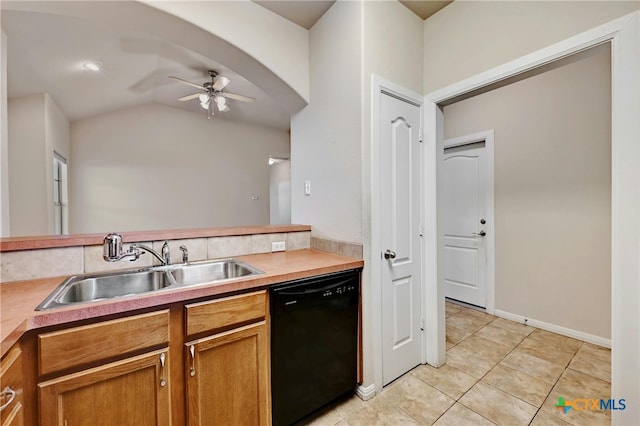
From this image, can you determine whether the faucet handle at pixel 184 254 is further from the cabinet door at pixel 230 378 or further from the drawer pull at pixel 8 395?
the drawer pull at pixel 8 395

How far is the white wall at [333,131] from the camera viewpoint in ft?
5.91

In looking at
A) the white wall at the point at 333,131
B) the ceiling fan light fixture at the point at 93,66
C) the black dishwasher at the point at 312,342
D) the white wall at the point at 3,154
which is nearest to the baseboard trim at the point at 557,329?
the black dishwasher at the point at 312,342

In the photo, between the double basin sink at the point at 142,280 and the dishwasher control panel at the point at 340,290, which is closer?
the double basin sink at the point at 142,280

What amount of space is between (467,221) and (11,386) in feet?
12.2

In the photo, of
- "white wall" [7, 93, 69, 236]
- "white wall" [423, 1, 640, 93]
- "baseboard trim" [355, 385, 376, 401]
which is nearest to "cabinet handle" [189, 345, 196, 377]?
"baseboard trim" [355, 385, 376, 401]

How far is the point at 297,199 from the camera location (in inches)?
95.4

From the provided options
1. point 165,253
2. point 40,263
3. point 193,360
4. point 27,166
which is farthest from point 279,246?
point 27,166

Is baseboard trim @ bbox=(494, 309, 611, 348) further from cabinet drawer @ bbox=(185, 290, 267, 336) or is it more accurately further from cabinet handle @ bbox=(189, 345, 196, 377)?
cabinet handle @ bbox=(189, 345, 196, 377)

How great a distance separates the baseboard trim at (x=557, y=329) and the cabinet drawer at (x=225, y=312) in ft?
9.38

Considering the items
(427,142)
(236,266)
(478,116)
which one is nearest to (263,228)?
(236,266)

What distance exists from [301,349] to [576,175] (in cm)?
286

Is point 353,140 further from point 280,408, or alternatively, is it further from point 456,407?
point 456,407

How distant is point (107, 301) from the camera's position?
1026 millimetres

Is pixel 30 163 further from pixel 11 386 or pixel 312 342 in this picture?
pixel 312 342
